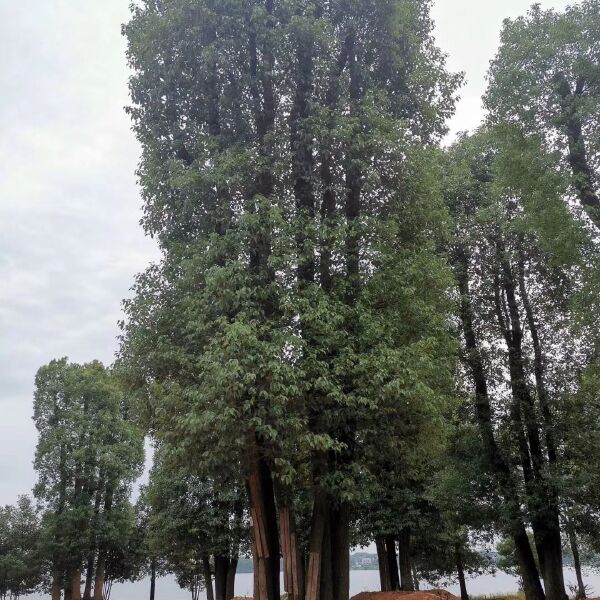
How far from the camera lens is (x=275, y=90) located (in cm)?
1133

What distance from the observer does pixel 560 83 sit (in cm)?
1099

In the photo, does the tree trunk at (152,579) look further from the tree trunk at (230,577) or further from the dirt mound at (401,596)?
the dirt mound at (401,596)

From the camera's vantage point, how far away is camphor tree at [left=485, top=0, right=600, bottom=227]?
34.7 feet

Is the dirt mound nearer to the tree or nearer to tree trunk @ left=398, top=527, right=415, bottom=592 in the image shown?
tree trunk @ left=398, top=527, right=415, bottom=592

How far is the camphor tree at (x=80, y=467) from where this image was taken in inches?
934

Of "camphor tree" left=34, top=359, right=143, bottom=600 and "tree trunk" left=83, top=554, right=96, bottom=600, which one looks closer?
"camphor tree" left=34, top=359, right=143, bottom=600

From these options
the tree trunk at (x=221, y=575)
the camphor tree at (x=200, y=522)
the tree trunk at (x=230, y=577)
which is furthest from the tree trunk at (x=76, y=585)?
the tree trunk at (x=230, y=577)

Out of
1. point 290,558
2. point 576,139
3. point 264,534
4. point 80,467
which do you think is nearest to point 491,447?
point 290,558

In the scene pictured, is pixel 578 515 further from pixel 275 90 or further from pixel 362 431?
pixel 275 90

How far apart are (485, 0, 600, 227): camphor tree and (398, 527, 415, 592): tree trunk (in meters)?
12.2

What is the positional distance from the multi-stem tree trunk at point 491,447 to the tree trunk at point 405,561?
3.60m

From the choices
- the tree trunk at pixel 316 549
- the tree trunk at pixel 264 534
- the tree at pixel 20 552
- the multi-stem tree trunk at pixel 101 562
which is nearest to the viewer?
the tree trunk at pixel 316 549

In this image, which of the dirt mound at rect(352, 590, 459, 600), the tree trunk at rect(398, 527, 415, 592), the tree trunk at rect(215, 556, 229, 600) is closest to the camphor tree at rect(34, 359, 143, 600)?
the tree trunk at rect(215, 556, 229, 600)

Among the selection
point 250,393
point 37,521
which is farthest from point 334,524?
point 37,521
